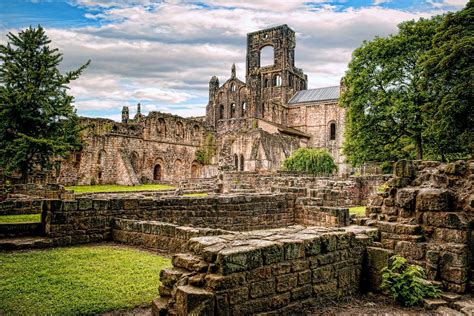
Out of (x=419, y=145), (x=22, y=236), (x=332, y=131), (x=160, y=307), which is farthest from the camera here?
(x=332, y=131)

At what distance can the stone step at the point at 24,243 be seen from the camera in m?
6.86

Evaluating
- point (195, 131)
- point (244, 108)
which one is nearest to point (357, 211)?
point (195, 131)

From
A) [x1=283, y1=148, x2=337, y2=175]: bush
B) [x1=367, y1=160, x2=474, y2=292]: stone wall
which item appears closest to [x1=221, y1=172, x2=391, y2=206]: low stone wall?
[x1=367, y1=160, x2=474, y2=292]: stone wall

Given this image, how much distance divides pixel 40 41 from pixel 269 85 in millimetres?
53110

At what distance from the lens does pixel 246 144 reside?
3975 centimetres

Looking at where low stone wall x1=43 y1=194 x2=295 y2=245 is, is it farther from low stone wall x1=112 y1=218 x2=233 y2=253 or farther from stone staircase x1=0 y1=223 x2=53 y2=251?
low stone wall x1=112 y1=218 x2=233 y2=253

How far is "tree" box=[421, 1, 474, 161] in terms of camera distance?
18.5 meters

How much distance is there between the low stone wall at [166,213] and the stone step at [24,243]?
21 cm

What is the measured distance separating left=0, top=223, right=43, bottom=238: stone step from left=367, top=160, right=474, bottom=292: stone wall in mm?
7154

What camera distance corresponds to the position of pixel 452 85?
2022 cm

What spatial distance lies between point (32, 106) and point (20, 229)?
462 inches

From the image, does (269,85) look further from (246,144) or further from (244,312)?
(244,312)

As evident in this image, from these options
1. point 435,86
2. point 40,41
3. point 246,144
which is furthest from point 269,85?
point 40,41

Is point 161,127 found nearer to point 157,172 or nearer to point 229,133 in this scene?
point 157,172
